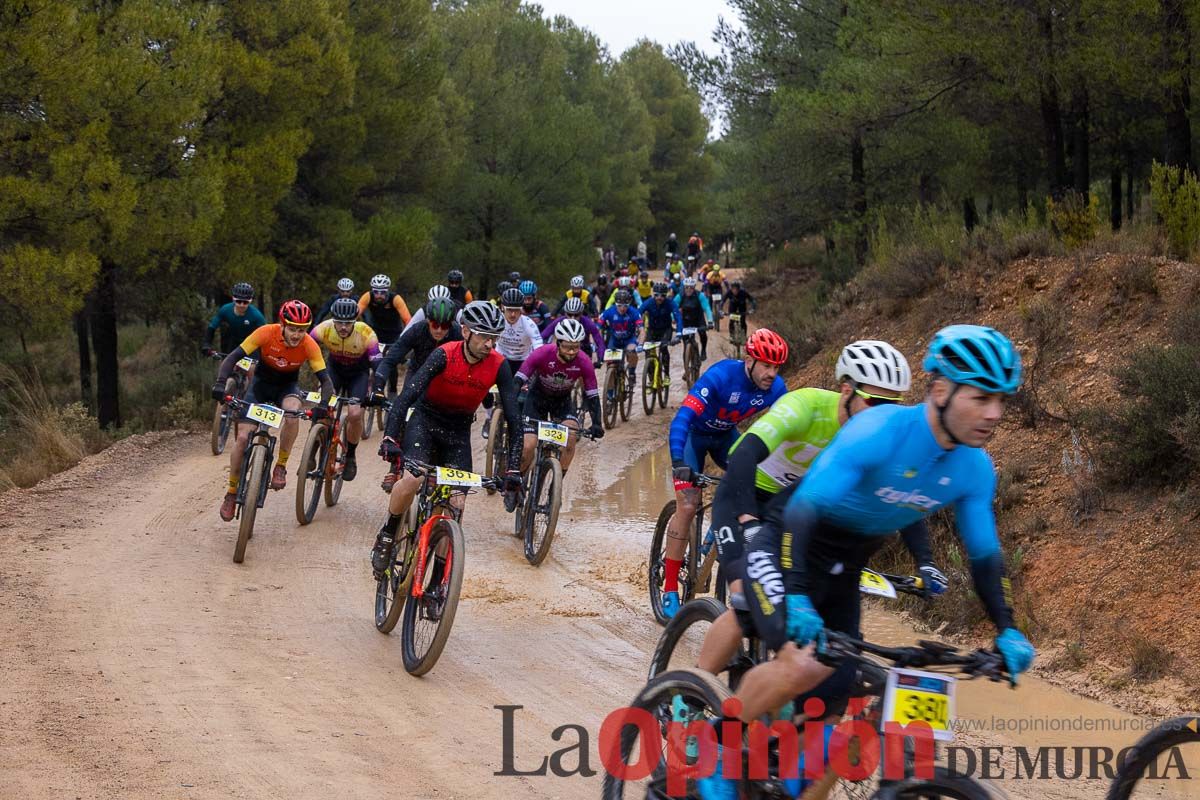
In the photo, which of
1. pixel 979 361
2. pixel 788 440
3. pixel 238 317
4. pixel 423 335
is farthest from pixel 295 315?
pixel 979 361

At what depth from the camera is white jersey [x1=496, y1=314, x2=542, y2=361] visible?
50.4 feet

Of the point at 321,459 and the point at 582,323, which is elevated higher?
the point at 582,323

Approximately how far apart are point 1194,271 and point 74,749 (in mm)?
11949

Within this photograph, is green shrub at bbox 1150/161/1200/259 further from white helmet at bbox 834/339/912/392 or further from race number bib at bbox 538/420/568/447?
white helmet at bbox 834/339/912/392

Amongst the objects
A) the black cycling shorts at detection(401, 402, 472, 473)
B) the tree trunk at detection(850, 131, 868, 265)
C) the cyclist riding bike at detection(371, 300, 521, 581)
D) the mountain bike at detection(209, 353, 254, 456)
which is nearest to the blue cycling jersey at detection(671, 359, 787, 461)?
the cyclist riding bike at detection(371, 300, 521, 581)

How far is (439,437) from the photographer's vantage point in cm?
853

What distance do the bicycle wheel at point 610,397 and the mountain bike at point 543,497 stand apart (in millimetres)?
8530

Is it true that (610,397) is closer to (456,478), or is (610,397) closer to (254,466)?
(254,466)

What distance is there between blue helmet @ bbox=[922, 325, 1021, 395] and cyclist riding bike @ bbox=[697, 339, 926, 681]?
110 cm

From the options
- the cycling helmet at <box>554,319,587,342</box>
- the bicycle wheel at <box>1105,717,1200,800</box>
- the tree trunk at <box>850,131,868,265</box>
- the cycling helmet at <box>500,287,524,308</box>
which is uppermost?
the tree trunk at <box>850,131,868,265</box>

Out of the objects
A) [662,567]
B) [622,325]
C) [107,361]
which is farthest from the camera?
[107,361]

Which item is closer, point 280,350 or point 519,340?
point 280,350

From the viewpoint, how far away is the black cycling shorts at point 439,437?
8.39 m

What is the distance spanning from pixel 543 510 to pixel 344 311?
3113 mm
